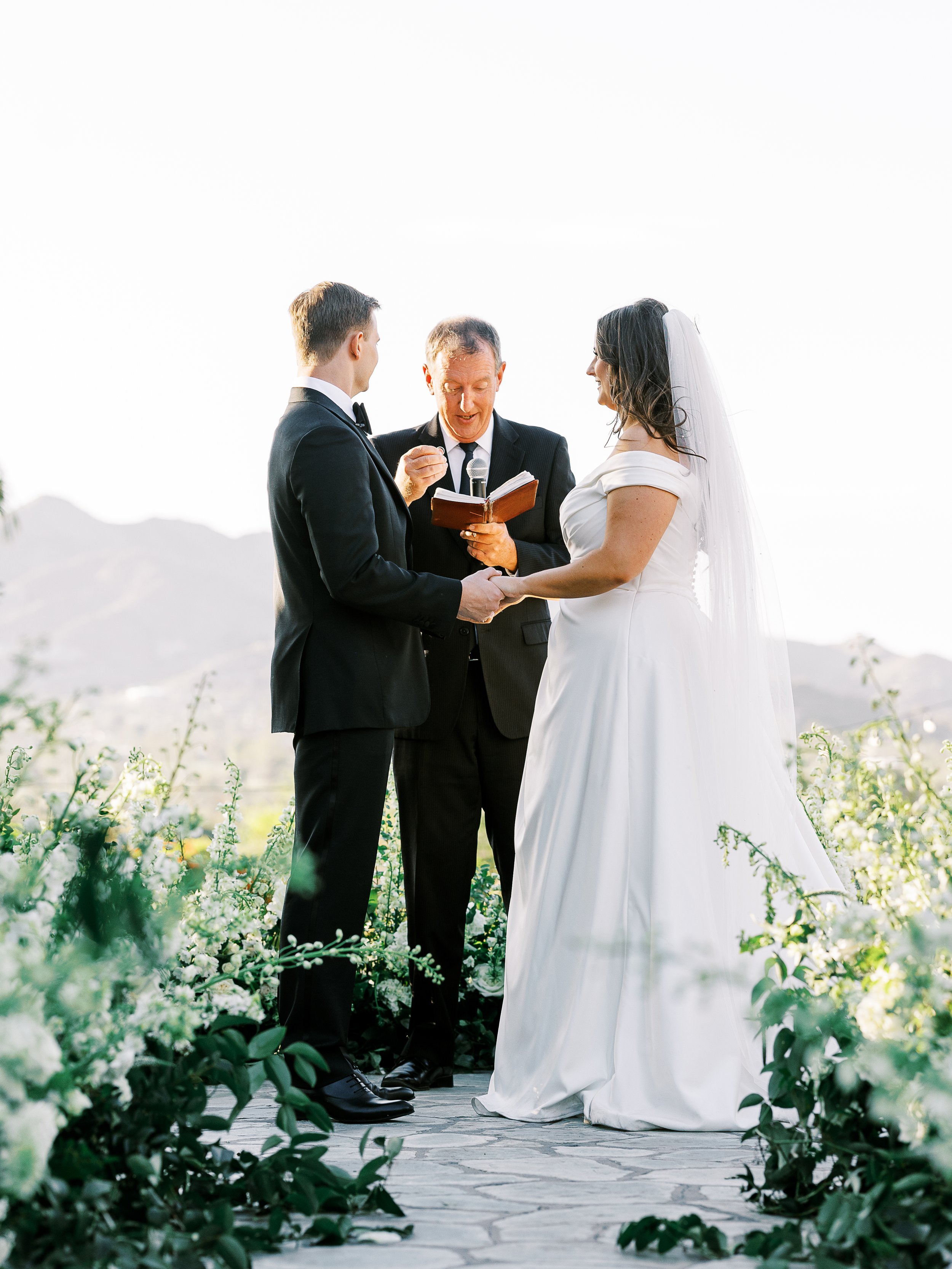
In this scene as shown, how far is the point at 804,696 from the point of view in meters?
73.2

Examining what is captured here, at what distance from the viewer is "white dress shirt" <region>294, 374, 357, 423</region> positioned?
380cm

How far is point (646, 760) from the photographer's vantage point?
3.81 m

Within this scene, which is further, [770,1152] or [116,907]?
[770,1152]

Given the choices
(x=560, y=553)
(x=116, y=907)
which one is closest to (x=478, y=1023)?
(x=560, y=553)

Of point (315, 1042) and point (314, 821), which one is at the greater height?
point (314, 821)

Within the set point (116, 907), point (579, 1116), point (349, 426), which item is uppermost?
point (349, 426)

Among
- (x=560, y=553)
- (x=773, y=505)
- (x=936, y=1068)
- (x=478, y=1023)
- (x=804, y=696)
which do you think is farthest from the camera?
(x=804, y=696)

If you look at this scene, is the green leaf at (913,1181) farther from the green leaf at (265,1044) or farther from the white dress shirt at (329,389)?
the white dress shirt at (329,389)

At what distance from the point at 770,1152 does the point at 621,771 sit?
1.50m

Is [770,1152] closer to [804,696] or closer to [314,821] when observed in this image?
[314,821]

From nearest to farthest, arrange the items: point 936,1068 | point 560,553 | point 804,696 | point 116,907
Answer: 1. point 936,1068
2. point 116,907
3. point 560,553
4. point 804,696

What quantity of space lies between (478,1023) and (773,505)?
225cm

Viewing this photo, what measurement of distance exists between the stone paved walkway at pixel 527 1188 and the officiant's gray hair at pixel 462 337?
2533 mm

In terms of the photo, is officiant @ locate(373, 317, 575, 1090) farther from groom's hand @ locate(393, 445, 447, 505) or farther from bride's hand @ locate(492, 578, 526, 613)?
bride's hand @ locate(492, 578, 526, 613)
